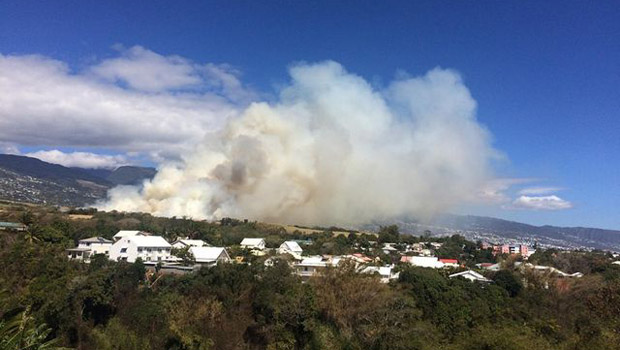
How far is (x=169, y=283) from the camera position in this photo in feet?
111

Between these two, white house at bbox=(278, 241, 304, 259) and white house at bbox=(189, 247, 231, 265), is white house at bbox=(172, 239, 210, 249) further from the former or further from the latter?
white house at bbox=(278, 241, 304, 259)

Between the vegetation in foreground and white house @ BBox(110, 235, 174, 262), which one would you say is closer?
the vegetation in foreground

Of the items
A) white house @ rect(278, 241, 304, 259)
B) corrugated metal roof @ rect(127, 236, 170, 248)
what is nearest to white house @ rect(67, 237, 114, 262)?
corrugated metal roof @ rect(127, 236, 170, 248)

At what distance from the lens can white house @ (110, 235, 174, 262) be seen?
1902 inches

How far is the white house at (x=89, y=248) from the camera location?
156ft

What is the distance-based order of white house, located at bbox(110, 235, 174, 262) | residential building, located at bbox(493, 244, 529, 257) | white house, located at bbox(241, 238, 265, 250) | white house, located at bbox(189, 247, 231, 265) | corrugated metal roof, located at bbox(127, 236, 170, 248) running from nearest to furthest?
white house, located at bbox(189, 247, 231, 265), white house, located at bbox(110, 235, 174, 262), corrugated metal roof, located at bbox(127, 236, 170, 248), white house, located at bbox(241, 238, 265, 250), residential building, located at bbox(493, 244, 529, 257)

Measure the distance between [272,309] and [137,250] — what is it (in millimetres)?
25030

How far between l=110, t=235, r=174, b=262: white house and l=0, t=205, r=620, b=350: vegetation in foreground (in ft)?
30.4

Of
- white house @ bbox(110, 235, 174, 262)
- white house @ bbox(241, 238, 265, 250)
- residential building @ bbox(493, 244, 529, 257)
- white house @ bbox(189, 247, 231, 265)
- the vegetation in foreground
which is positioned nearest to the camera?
the vegetation in foreground

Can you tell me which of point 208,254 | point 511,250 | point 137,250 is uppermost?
point 511,250

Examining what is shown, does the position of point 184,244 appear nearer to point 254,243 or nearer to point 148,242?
point 148,242

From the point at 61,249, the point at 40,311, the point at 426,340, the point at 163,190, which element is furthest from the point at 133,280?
the point at 163,190

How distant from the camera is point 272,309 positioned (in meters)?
28.5

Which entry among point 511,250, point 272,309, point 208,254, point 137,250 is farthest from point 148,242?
point 511,250
